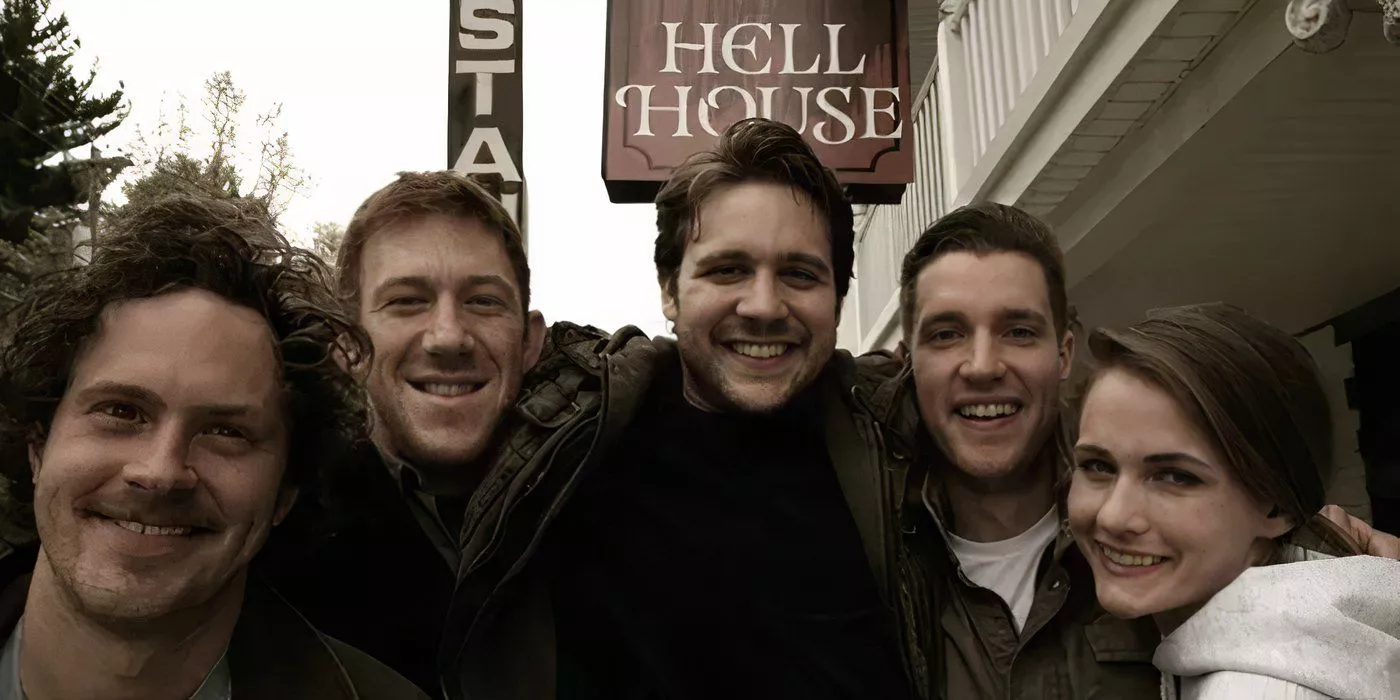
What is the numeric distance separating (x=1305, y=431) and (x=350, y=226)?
2.27 metres

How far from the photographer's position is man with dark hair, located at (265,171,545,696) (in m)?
2.00

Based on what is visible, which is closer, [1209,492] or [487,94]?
[1209,492]

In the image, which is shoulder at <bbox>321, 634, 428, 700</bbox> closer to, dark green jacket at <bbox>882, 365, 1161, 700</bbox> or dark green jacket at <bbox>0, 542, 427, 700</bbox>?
dark green jacket at <bbox>0, 542, 427, 700</bbox>

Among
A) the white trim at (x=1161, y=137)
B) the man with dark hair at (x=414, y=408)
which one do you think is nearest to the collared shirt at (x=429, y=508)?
the man with dark hair at (x=414, y=408)

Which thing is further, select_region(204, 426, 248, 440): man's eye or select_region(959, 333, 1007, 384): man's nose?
select_region(959, 333, 1007, 384): man's nose

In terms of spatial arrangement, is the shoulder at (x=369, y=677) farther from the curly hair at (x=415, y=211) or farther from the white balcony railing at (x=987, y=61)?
the white balcony railing at (x=987, y=61)

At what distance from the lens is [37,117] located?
23.3 feet

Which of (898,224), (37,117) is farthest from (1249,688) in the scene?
(37,117)

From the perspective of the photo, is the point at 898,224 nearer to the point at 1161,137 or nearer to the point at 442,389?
the point at 1161,137

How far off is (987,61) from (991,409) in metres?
3.27

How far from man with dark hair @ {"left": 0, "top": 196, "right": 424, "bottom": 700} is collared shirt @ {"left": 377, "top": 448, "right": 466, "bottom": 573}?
13.5 inches


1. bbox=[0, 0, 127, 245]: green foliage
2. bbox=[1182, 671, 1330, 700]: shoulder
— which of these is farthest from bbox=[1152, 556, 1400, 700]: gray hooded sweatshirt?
bbox=[0, 0, 127, 245]: green foliage

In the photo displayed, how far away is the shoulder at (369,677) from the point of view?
1.78 metres

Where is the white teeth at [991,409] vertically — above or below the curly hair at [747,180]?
below
